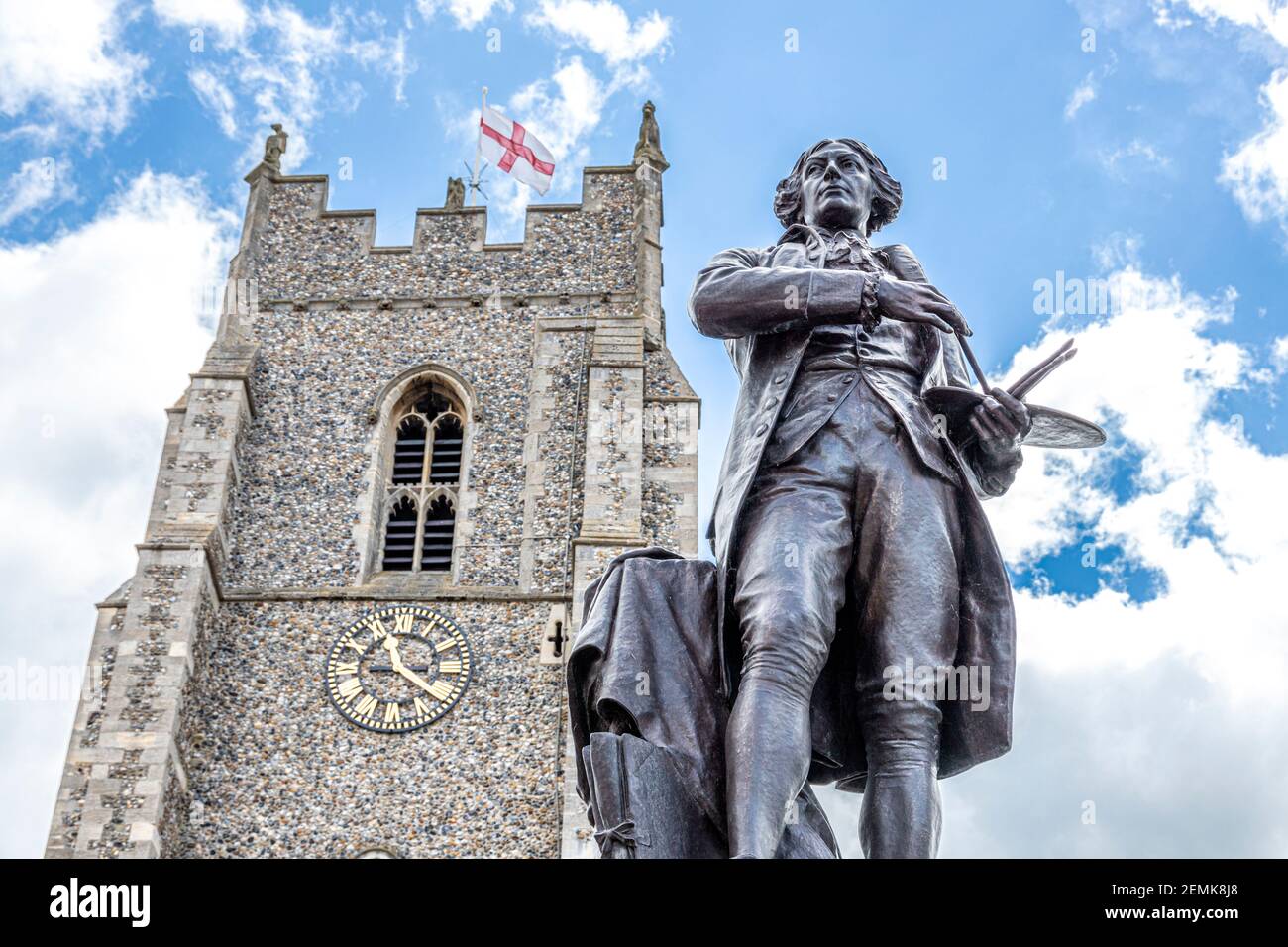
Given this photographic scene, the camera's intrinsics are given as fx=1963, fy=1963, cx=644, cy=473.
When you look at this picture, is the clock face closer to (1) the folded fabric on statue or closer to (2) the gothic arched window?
(2) the gothic arched window

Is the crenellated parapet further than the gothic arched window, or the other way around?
the crenellated parapet

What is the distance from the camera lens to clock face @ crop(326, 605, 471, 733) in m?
20.6

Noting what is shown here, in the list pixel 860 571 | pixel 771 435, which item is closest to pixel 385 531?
pixel 771 435

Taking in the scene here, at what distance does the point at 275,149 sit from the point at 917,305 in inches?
961

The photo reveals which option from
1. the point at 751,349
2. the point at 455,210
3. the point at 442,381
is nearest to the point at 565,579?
the point at 442,381

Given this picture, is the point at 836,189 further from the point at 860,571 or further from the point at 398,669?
the point at 398,669

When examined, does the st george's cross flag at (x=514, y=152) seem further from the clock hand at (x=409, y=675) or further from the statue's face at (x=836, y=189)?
the statue's face at (x=836, y=189)

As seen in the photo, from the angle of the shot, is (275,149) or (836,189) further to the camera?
(275,149)

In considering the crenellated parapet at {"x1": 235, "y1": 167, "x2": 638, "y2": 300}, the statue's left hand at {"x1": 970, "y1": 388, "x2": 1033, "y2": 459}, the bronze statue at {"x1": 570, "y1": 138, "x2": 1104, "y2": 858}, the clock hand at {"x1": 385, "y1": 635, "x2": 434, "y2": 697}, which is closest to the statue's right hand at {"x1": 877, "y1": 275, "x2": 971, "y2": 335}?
the bronze statue at {"x1": 570, "y1": 138, "x2": 1104, "y2": 858}

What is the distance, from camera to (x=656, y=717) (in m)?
3.13

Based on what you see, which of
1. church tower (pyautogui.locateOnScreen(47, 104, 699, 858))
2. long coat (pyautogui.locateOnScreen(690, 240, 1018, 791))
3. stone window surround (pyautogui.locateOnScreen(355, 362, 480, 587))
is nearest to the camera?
long coat (pyautogui.locateOnScreen(690, 240, 1018, 791))

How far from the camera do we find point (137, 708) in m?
19.7
